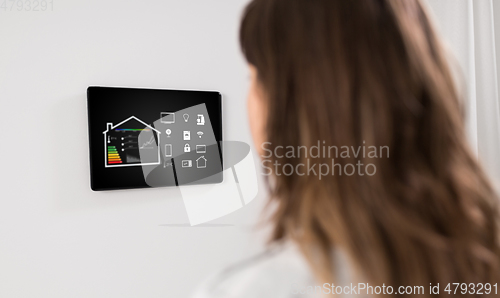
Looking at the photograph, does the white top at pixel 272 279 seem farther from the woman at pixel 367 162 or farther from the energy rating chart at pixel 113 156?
the energy rating chart at pixel 113 156

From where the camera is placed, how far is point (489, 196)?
1.67ft

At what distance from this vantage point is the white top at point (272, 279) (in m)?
0.44

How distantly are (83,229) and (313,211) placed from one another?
1122 mm

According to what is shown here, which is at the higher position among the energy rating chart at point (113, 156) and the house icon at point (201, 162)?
the energy rating chart at point (113, 156)

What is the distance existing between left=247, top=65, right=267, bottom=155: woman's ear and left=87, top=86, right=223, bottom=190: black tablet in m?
0.92

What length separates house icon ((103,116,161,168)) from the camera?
135 centimetres

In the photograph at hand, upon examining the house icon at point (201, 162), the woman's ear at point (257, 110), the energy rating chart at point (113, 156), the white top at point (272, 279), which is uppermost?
the woman's ear at point (257, 110)

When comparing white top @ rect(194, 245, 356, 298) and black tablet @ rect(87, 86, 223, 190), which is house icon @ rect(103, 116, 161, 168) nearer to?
black tablet @ rect(87, 86, 223, 190)

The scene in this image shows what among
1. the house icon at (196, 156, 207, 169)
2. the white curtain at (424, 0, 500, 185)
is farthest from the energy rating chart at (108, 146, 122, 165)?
the white curtain at (424, 0, 500, 185)

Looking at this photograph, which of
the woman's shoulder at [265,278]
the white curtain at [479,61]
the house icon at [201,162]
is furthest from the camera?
the white curtain at [479,61]

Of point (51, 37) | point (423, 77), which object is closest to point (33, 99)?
point (51, 37)

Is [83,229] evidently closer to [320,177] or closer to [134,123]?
[134,123]

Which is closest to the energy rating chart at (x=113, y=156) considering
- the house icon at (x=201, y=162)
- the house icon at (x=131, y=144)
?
the house icon at (x=131, y=144)

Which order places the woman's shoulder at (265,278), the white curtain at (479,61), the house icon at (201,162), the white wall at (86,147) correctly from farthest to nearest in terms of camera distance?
the white curtain at (479,61) → the house icon at (201,162) → the white wall at (86,147) → the woman's shoulder at (265,278)
